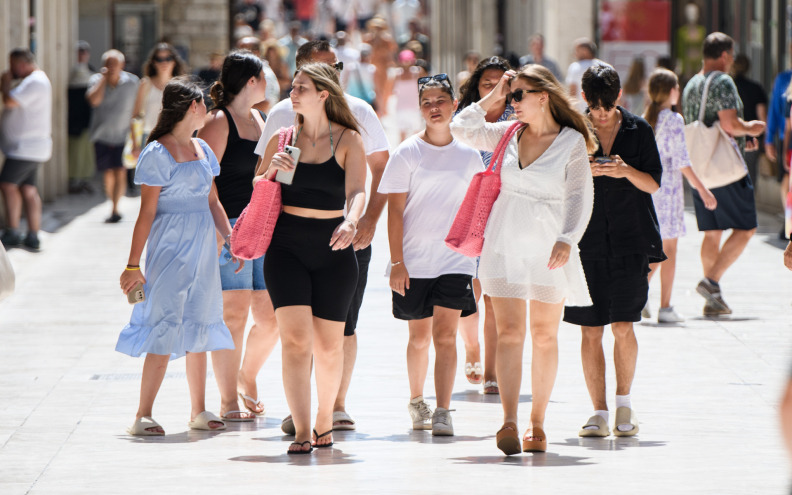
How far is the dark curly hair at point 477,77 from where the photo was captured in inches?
352

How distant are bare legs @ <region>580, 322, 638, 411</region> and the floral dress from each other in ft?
9.92

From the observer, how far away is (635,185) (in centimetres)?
773

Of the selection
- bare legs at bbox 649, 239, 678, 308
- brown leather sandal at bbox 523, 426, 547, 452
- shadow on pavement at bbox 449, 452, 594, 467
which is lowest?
shadow on pavement at bbox 449, 452, 594, 467

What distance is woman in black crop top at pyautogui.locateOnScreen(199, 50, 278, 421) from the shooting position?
814 centimetres

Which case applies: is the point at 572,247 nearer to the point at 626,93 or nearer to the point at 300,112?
the point at 300,112

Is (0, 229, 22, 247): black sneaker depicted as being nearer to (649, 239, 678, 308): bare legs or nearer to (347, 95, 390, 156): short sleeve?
(649, 239, 678, 308): bare legs

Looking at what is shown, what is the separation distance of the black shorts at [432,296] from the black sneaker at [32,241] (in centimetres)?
867

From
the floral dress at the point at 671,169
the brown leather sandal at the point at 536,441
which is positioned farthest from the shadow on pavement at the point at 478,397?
the floral dress at the point at 671,169

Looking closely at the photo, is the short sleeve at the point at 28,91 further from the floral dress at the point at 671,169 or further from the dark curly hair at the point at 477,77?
the dark curly hair at the point at 477,77

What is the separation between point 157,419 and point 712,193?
216 inches

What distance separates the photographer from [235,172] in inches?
326

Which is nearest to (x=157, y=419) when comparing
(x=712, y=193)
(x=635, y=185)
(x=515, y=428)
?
(x=515, y=428)

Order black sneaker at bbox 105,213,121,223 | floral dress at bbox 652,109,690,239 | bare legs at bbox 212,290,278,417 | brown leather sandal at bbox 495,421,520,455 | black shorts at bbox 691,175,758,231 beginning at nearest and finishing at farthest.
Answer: brown leather sandal at bbox 495,421,520,455 → bare legs at bbox 212,290,278,417 → floral dress at bbox 652,109,690,239 → black shorts at bbox 691,175,758,231 → black sneaker at bbox 105,213,121,223

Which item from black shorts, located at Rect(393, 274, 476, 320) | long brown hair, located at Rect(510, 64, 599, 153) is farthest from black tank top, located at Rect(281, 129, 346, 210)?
long brown hair, located at Rect(510, 64, 599, 153)
